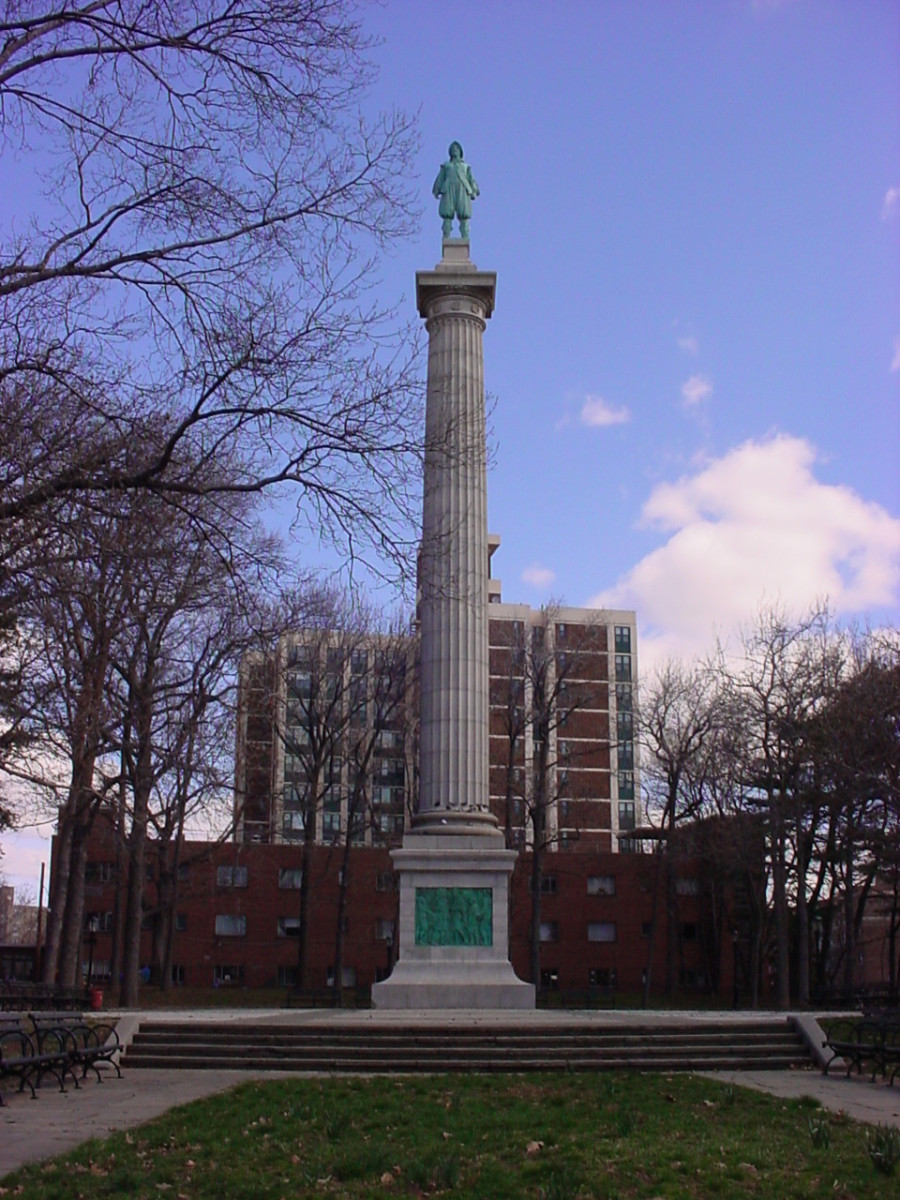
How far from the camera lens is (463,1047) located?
17688mm

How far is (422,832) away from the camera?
27.9m

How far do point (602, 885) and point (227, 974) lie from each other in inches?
706

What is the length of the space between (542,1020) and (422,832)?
7.97 metres

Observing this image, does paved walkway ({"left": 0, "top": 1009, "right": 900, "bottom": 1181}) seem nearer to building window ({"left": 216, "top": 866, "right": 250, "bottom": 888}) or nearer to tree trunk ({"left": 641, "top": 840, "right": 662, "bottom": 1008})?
tree trunk ({"left": 641, "top": 840, "right": 662, "bottom": 1008})

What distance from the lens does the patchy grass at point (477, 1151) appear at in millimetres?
8297

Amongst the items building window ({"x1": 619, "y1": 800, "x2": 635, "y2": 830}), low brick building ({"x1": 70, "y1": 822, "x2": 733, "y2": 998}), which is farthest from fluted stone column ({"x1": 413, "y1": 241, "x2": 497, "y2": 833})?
building window ({"x1": 619, "y1": 800, "x2": 635, "y2": 830})

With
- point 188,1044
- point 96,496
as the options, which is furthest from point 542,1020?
point 96,496

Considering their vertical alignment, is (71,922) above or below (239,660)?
below

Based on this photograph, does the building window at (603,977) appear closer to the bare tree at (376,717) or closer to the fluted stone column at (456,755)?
the bare tree at (376,717)

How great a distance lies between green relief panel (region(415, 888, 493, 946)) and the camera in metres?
26.9

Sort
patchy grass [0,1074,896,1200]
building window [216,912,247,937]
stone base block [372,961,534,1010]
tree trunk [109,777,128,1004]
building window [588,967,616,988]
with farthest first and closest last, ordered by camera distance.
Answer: building window [588,967,616,988] < building window [216,912,247,937] < tree trunk [109,777,128,1004] < stone base block [372,961,534,1010] < patchy grass [0,1074,896,1200]

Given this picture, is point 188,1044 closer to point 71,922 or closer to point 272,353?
point 272,353

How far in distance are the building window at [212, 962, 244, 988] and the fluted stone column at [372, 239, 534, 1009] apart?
30152 mm

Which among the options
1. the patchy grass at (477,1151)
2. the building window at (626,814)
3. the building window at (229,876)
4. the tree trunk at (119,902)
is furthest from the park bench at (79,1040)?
the building window at (626,814)
